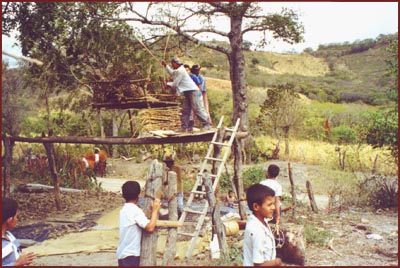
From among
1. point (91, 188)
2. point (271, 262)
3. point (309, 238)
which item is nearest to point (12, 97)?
point (91, 188)

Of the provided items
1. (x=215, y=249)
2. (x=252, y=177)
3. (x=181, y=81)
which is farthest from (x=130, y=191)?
(x=252, y=177)

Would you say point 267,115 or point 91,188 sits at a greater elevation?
point 267,115

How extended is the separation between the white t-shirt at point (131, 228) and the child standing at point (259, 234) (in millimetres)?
1127

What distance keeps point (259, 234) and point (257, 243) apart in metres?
0.08

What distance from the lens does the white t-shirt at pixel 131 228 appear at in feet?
16.7

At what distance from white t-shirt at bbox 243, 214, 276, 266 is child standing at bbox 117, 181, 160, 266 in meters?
1.07

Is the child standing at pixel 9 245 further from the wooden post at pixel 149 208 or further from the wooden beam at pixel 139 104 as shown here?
the wooden beam at pixel 139 104

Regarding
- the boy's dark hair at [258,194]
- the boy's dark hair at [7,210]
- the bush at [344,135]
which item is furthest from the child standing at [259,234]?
the bush at [344,135]

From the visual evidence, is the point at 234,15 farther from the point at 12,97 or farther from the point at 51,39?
the point at 12,97

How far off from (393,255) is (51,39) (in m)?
9.29

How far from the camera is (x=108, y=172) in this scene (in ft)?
69.7

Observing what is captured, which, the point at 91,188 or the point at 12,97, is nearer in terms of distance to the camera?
the point at 91,188

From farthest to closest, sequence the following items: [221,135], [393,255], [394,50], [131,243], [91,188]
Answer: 1. [91,188]
2. [394,50]
3. [221,135]
4. [393,255]
5. [131,243]

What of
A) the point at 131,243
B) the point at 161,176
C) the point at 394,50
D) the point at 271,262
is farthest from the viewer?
the point at 394,50
